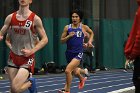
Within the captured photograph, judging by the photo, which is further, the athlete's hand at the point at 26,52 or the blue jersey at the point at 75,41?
the blue jersey at the point at 75,41

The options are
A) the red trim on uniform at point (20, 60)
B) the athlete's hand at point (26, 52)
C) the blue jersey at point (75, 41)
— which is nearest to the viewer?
the athlete's hand at point (26, 52)

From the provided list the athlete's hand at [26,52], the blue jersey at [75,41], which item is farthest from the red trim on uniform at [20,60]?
the blue jersey at [75,41]

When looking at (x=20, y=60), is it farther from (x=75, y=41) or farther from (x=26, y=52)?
(x=75, y=41)

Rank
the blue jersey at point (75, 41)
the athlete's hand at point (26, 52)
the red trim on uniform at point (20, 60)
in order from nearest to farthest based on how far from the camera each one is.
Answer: the athlete's hand at point (26, 52)
the red trim on uniform at point (20, 60)
the blue jersey at point (75, 41)

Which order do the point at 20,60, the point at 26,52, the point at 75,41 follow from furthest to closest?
the point at 75,41
the point at 20,60
the point at 26,52

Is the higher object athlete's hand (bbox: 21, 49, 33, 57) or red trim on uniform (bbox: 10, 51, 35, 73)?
athlete's hand (bbox: 21, 49, 33, 57)

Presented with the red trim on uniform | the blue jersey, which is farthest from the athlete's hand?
the blue jersey

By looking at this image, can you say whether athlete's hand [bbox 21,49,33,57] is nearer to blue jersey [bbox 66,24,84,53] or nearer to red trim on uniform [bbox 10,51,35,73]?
red trim on uniform [bbox 10,51,35,73]

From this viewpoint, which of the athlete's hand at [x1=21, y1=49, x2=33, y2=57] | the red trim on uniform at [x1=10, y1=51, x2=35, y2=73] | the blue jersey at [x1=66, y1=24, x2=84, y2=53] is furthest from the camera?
the blue jersey at [x1=66, y1=24, x2=84, y2=53]

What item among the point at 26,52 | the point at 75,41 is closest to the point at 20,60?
the point at 26,52

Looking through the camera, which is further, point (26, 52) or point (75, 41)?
point (75, 41)

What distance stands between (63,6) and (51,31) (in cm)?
292

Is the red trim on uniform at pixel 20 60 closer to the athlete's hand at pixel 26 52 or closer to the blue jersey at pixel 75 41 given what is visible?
the athlete's hand at pixel 26 52

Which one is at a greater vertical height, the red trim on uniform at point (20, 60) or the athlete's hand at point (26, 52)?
the athlete's hand at point (26, 52)
